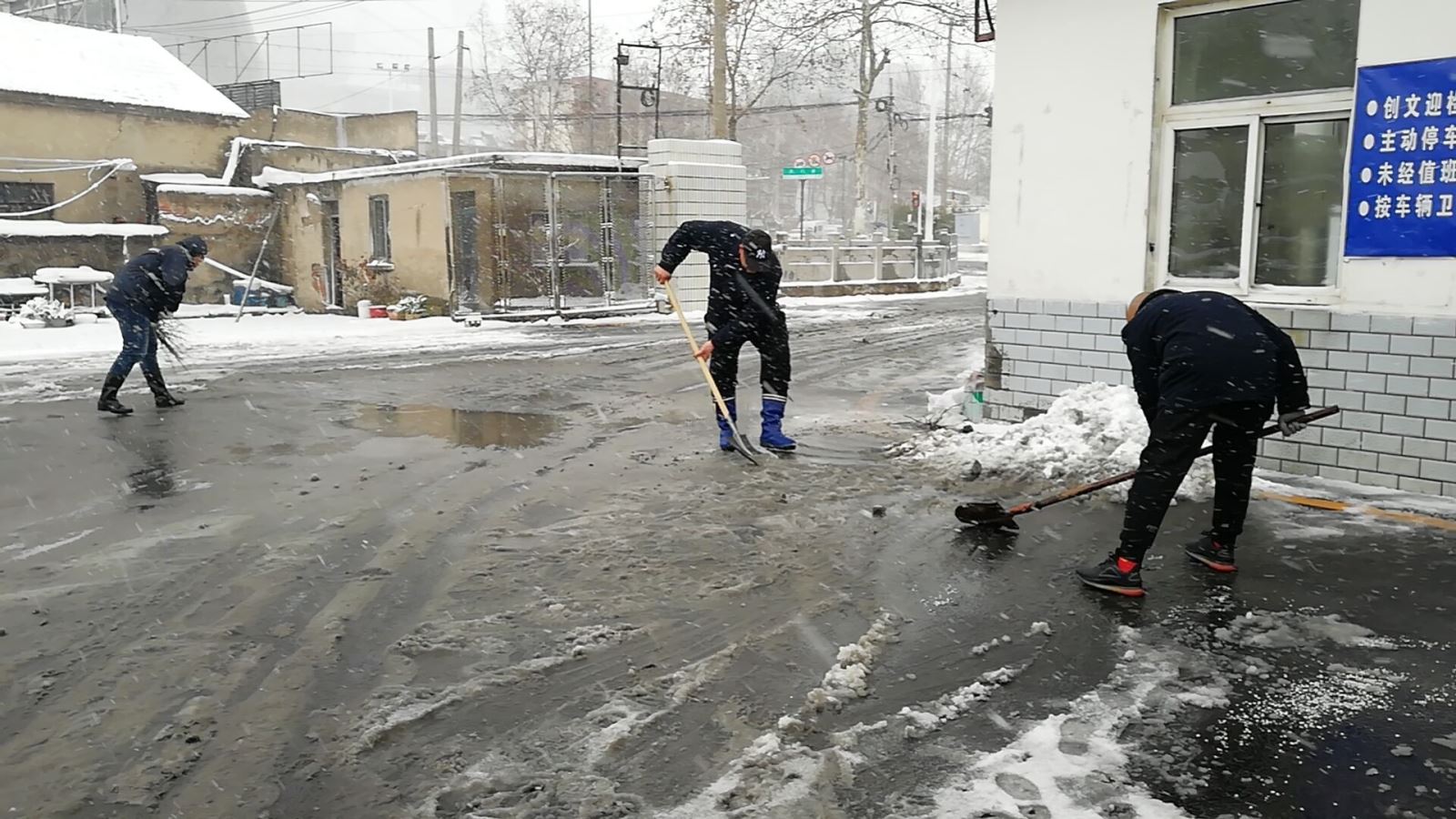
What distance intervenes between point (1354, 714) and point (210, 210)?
23545 mm

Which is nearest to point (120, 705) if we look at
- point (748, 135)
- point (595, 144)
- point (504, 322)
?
point (504, 322)

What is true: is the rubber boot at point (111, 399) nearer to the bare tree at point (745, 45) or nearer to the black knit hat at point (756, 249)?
the black knit hat at point (756, 249)

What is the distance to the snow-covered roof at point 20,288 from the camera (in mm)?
19172

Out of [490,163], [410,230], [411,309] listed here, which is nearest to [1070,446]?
[490,163]

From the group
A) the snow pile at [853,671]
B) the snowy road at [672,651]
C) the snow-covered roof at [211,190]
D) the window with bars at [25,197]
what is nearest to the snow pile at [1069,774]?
the snowy road at [672,651]

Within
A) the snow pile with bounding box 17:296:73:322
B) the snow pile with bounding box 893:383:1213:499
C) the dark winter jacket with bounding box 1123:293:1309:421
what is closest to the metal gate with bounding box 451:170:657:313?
the snow pile with bounding box 17:296:73:322

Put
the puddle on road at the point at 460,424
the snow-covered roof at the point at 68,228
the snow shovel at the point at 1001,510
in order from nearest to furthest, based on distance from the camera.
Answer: the snow shovel at the point at 1001,510 → the puddle on road at the point at 460,424 → the snow-covered roof at the point at 68,228

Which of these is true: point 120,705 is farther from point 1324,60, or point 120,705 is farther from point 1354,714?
point 1324,60

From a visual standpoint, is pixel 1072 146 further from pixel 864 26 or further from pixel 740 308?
pixel 864 26

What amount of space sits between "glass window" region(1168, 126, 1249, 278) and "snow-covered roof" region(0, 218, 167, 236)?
2107cm

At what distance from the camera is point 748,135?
7144 cm

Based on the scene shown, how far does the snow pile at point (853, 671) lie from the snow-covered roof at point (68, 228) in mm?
21973

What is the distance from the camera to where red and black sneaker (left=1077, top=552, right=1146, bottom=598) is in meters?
4.60

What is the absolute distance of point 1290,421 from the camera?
4.85 metres
